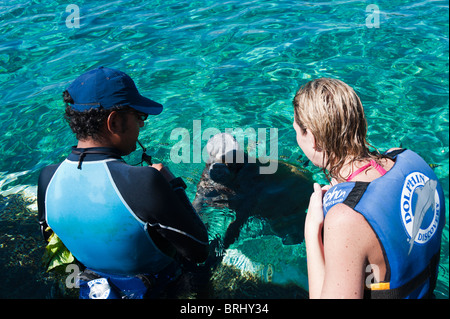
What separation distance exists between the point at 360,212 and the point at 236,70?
477 centimetres

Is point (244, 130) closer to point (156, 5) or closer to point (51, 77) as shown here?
point (51, 77)

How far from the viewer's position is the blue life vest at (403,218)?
2.10 meters

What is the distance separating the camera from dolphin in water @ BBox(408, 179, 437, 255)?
2.20 meters

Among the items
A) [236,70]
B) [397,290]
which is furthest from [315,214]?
[236,70]

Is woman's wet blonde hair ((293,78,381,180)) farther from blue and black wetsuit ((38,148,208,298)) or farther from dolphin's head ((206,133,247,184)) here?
dolphin's head ((206,133,247,184))

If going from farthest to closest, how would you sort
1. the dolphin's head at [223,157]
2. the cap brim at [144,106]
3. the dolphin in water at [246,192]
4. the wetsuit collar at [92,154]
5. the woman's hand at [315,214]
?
the dolphin's head at [223,157] < the dolphin in water at [246,192] < the cap brim at [144,106] < the wetsuit collar at [92,154] < the woman's hand at [315,214]

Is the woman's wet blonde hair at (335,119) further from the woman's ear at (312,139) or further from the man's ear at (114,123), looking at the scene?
the man's ear at (114,123)

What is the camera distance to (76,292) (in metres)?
3.21

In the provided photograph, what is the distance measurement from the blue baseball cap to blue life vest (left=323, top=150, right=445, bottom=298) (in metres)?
1.40

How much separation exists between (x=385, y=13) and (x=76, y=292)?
7061 millimetres

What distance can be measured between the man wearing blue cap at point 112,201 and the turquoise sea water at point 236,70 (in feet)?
3.22

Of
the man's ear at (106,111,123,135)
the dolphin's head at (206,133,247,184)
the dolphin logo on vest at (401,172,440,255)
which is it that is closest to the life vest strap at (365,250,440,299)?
the dolphin logo on vest at (401,172,440,255)

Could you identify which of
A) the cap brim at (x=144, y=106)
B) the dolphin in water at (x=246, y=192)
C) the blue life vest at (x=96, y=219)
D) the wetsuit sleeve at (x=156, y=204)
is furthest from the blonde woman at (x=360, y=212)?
the dolphin in water at (x=246, y=192)

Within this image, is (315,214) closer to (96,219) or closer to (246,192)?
(96,219)
